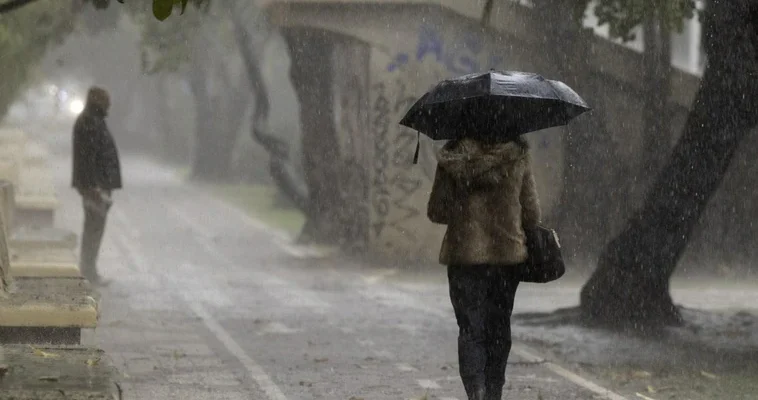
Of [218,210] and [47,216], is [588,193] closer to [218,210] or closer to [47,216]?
[47,216]

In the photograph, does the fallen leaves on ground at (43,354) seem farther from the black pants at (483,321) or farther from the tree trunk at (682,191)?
the tree trunk at (682,191)

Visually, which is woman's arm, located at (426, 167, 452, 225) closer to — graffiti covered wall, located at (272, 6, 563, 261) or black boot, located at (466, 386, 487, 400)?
black boot, located at (466, 386, 487, 400)

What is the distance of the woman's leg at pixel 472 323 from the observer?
7.89 m

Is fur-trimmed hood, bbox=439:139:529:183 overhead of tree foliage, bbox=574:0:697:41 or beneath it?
beneath

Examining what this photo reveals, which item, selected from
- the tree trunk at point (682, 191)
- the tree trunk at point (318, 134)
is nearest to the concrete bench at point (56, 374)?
the tree trunk at point (682, 191)

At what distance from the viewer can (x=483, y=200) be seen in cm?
788

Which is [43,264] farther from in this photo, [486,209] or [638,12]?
[638,12]

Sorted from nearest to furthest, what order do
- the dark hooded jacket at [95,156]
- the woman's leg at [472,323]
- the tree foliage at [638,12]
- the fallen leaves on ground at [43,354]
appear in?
the fallen leaves on ground at [43,354]
the woman's leg at [472,323]
the tree foliage at [638,12]
the dark hooded jacket at [95,156]

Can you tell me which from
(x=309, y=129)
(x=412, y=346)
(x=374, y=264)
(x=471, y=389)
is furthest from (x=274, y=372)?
(x=309, y=129)

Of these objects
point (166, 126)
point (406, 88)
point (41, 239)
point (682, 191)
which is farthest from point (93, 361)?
point (166, 126)

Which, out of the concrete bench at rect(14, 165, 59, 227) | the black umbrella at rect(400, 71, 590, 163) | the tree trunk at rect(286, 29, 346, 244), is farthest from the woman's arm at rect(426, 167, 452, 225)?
the tree trunk at rect(286, 29, 346, 244)

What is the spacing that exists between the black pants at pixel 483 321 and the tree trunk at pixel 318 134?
13.2 m

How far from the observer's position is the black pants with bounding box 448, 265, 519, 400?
7.90 meters

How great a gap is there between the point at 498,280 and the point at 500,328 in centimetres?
28
